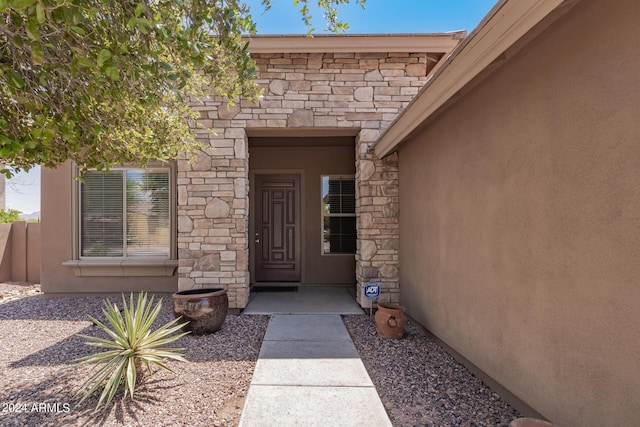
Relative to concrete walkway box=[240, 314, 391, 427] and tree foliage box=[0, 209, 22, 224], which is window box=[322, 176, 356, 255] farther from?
tree foliage box=[0, 209, 22, 224]

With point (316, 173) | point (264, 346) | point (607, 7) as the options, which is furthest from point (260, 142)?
point (607, 7)

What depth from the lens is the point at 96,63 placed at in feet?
5.97

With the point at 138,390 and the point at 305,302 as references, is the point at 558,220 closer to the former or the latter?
the point at 138,390

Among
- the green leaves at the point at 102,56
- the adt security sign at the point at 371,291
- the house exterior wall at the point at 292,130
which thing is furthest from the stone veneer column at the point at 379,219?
the green leaves at the point at 102,56

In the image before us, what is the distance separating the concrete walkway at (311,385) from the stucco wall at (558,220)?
1.09 m

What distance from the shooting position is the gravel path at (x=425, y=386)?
7.72ft

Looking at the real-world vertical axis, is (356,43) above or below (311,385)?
above

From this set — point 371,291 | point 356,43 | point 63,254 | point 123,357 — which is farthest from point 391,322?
point 63,254

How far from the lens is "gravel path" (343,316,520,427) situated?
2354 millimetres

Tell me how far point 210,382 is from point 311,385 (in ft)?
3.02

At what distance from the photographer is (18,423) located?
2307mm

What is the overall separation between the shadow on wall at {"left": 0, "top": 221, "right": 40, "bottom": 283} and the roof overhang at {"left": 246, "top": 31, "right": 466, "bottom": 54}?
703cm

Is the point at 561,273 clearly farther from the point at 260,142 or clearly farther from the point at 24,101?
the point at 260,142

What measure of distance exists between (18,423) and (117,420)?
720 millimetres
